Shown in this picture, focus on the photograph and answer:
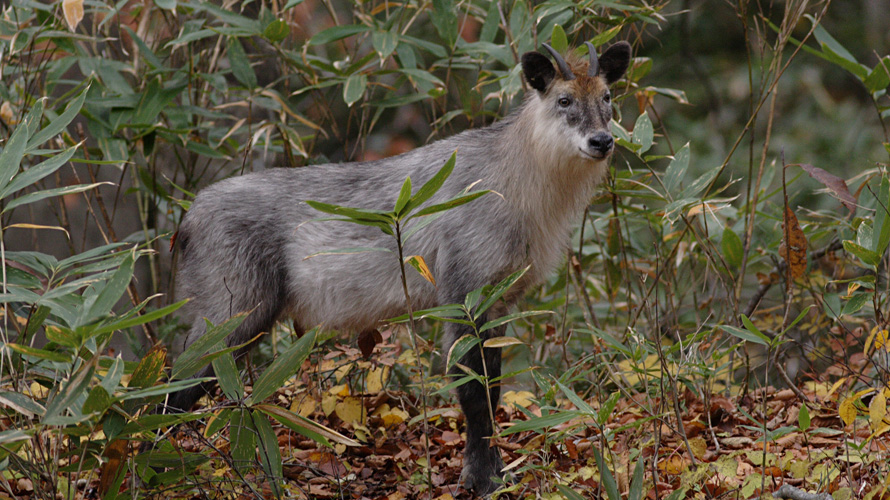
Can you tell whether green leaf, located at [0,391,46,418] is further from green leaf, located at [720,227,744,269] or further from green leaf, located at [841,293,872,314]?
green leaf, located at [720,227,744,269]

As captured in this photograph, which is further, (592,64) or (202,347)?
(592,64)

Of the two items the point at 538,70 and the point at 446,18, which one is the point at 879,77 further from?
the point at 446,18

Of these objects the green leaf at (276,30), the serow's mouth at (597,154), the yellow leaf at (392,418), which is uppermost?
the green leaf at (276,30)

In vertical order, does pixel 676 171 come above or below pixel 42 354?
below

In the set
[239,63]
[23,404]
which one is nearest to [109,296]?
[23,404]

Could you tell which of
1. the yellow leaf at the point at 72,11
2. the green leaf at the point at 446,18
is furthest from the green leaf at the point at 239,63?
the green leaf at the point at 446,18

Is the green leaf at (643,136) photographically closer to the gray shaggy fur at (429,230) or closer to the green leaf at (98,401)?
the gray shaggy fur at (429,230)

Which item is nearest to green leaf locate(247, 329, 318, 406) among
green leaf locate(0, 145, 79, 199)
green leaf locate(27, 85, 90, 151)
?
green leaf locate(0, 145, 79, 199)

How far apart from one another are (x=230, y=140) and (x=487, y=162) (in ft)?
6.80

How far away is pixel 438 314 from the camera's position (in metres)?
3.13

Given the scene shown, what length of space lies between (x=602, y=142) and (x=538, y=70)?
18.2 inches

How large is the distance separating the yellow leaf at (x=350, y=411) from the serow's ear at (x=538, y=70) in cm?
177

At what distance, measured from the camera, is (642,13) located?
157 inches

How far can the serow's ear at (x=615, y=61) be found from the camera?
3.67m
